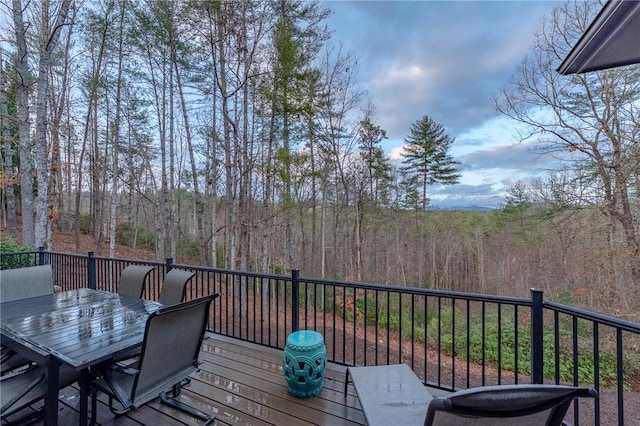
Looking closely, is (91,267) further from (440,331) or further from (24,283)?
(440,331)

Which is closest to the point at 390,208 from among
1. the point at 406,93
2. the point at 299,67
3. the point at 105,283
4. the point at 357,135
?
the point at 357,135

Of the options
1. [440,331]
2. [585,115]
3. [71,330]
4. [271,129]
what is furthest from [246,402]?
[585,115]

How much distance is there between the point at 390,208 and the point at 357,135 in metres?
4.46

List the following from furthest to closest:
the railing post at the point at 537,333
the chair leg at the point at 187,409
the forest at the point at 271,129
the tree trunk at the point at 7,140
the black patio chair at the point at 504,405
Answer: the tree trunk at the point at 7,140 → the forest at the point at 271,129 → the chair leg at the point at 187,409 → the railing post at the point at 537,333 → the black patio chair at the point at 504,405

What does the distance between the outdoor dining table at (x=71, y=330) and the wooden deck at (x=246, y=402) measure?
476mm

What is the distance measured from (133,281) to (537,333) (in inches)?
138

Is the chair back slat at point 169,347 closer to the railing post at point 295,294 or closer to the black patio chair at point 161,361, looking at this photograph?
the black patio chair at point 161,361

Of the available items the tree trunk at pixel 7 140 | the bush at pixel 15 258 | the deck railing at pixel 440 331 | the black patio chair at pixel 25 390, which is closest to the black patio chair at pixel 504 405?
the deck railing at pixel 440 331

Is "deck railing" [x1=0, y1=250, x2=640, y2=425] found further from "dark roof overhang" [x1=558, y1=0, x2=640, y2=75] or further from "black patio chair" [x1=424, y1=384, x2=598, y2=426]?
"dark roof overhang" [x1=558, y1=0, x2=640, y2=75]

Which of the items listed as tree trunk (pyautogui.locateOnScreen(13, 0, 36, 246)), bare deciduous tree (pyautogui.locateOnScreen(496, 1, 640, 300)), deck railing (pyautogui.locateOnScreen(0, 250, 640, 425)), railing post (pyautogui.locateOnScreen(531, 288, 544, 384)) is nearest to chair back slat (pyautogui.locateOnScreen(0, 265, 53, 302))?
deck railing (pyautogui.locateOnScreen(0, 250, 640, 425))

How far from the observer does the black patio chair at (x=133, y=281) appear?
116 inches

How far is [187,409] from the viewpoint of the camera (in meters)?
2.09

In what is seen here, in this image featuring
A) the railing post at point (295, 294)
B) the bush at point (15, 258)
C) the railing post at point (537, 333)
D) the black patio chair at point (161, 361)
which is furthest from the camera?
the bush at point (15, 258)

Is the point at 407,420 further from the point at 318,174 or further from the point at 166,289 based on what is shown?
the point at 318,174
